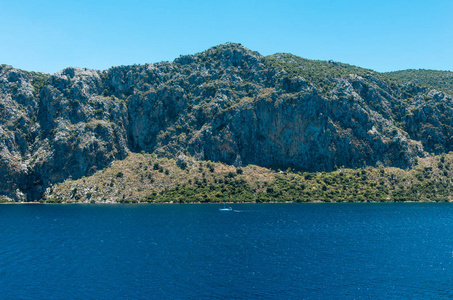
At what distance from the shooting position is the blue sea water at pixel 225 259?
51.6 meters

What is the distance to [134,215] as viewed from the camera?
135625 millimetres

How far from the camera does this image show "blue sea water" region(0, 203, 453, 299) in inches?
2032

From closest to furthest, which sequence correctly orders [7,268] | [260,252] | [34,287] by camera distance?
[34,287], [7,268], [260,252]

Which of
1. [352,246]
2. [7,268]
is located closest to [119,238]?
[7,268]

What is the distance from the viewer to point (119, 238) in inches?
3563

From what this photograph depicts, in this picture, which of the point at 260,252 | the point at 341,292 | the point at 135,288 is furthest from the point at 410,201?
the point at 135,288

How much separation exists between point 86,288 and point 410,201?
189m

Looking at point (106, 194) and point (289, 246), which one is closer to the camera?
point (289, 246)

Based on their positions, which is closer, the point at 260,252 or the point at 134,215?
the point at 260,252

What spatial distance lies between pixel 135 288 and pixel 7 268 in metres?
27.2

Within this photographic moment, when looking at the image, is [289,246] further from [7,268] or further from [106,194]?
[106,194]

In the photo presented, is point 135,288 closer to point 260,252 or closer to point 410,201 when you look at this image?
point 260,252

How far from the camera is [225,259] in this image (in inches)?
2677

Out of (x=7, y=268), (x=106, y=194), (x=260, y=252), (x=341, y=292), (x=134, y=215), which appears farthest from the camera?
(x=106, y=194)
